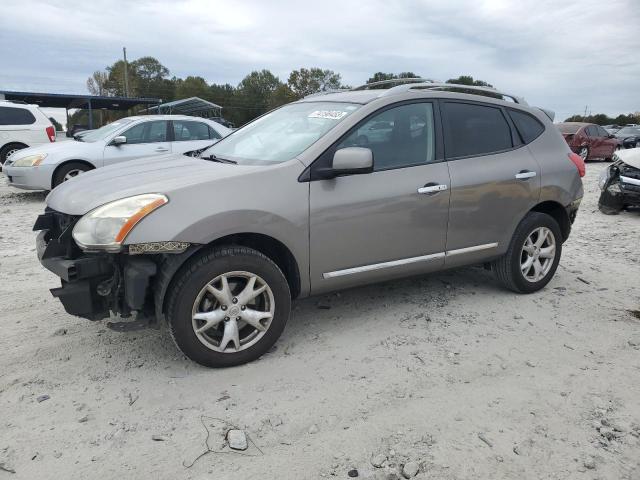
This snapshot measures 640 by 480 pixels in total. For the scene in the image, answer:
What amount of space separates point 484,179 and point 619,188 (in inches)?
237

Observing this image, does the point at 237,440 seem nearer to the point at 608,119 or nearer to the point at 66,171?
the point at 66,171

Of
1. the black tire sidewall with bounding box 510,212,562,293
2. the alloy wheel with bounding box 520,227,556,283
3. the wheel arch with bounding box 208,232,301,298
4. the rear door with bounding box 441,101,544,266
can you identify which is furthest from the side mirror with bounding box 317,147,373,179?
the alloy wheel with bounding box 520,227,556,283

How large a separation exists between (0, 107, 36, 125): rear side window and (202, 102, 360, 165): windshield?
33.5 feet

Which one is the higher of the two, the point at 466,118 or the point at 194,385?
the point at 466,118

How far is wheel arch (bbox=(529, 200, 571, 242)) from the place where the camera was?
181 inches

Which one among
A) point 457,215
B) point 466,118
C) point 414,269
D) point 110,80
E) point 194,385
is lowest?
point 194,385

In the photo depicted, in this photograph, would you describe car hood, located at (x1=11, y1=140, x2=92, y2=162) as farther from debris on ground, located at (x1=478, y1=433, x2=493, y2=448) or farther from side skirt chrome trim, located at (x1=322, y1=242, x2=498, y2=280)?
debris on ground, located at (x1=478, y1=433, x2=493, y2=448)

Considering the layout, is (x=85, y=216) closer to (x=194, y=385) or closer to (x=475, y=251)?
(x=194, y=385)

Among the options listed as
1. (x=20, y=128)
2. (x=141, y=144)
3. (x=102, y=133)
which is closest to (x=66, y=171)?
(x=102, y=133)

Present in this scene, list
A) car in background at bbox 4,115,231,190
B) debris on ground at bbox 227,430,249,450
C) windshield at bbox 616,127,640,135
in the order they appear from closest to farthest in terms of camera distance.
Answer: debris on ground at bbox 227,430,249,450 → car in background at bbox 4,115,231,190 → windshield at bbox 616,127,640,135

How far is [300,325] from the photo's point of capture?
3.89 meters

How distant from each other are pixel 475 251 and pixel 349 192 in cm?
139

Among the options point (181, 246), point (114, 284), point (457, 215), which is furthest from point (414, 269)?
point (114, 284)

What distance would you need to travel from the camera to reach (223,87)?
8012 cm
